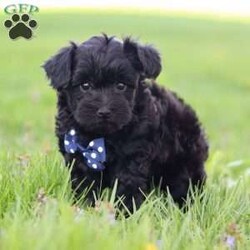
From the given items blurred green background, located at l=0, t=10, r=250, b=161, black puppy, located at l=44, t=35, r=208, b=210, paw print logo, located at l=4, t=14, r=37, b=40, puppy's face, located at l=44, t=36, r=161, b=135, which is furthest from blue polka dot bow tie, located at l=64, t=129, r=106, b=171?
paw print logo, located at l=4, t=14, r=37, b=40

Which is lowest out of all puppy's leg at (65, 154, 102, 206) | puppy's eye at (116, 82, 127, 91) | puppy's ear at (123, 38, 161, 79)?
puppy's leg at (65, 154, 102, 206)

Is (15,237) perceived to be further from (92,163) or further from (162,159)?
(162,159)

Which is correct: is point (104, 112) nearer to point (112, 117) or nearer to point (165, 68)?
point (112, 117)

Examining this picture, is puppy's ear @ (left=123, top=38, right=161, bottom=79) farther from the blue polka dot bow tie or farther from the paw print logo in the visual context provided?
the paw print logo

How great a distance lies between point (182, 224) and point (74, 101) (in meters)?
1.24

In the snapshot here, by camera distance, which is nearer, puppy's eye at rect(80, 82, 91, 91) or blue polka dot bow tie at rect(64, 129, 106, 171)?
puppy's eye at rect(80, 82, 91, 91)

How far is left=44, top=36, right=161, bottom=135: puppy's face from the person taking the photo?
5.24 metres

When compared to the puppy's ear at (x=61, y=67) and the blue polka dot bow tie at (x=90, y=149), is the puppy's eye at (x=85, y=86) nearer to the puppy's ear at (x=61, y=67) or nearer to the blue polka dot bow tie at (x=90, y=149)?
the puppy's ear at (x=61, y=67)

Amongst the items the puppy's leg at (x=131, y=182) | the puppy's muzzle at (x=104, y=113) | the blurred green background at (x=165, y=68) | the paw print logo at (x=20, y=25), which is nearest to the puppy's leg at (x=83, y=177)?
the puppy's leg at (x=131, y=182)

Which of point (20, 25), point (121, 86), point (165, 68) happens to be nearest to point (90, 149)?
point (121, 86)

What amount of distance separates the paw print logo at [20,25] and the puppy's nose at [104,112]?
3.47 feet

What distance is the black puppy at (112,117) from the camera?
530 centimetres

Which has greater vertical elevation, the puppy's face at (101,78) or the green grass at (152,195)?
the puppy's face at (101,78)

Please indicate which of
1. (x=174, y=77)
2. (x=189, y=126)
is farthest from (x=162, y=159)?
(x=174, y=77)
